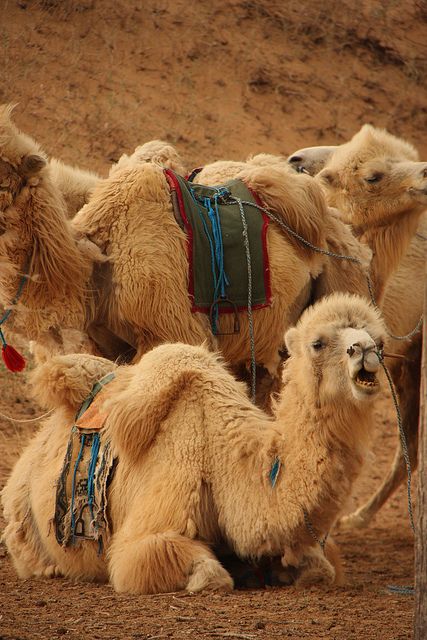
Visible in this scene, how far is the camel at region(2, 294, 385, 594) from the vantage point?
16.9 feet

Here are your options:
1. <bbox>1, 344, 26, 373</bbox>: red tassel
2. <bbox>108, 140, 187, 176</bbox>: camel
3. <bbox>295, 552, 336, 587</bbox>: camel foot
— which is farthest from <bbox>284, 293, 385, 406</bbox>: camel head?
<bbox>108, 140, 187, 176</bbox>: camel

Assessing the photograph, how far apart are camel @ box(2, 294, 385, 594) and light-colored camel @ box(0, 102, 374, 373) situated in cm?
84

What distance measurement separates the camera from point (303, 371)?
17.5 feet

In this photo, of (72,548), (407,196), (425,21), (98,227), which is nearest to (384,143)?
(407,196)

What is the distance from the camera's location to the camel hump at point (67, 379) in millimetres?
6086

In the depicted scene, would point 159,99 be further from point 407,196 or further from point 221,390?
point 221,390

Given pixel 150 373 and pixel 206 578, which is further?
pixel 150 373

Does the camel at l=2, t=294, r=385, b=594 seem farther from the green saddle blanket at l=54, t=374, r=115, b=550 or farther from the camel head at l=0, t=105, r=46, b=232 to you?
the camel head at l=0, t=105, r=46, b=232

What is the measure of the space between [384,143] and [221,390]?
3.50 metres

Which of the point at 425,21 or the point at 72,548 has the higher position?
the point at 425,21

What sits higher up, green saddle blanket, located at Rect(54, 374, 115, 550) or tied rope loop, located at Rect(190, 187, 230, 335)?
tied rope loop, located at Rect(190, 187, 230, 335)

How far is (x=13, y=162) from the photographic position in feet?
20.8

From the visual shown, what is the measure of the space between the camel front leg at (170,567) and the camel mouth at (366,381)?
1041 millimetres

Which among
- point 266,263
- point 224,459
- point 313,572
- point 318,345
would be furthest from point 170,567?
point 266,263
